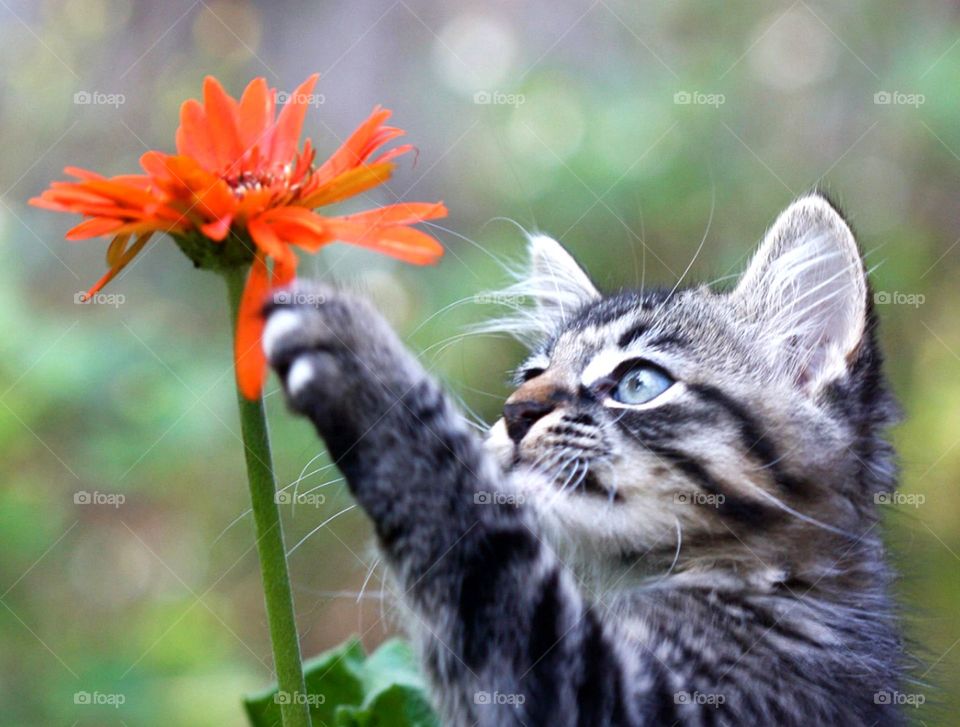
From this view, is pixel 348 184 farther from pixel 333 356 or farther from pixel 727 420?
pixel 727 420

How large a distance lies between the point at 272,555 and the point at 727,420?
Answer: 68cm

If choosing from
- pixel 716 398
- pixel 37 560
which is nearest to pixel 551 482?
pixel 716 398

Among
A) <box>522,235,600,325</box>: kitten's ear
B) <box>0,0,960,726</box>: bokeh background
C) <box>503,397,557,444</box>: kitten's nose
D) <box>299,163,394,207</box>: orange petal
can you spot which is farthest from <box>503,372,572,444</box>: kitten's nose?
<box>0,0,960,726</box>: bokeh background

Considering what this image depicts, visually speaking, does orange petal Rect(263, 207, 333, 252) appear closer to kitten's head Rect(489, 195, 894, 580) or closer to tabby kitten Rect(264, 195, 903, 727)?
tabby kitten Rect(264, 195, 903, 727)

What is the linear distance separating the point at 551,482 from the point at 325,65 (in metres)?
2.20

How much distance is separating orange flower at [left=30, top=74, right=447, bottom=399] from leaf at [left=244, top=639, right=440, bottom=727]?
1.51 ft

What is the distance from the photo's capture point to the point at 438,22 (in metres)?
3.12

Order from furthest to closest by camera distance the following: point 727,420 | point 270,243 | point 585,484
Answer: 1. point 727,420
2. point 585,484
3. point 270,243

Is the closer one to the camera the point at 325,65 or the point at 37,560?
the point at 37,560

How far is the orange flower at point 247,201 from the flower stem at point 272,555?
0.10ft

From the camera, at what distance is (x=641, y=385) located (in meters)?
1.35

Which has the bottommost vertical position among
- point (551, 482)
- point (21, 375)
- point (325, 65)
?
point (551, 482)

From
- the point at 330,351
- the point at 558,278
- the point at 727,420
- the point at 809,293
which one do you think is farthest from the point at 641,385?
the point at 330,351

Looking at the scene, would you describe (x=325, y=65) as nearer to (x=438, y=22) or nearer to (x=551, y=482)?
(x=438, y=22)
